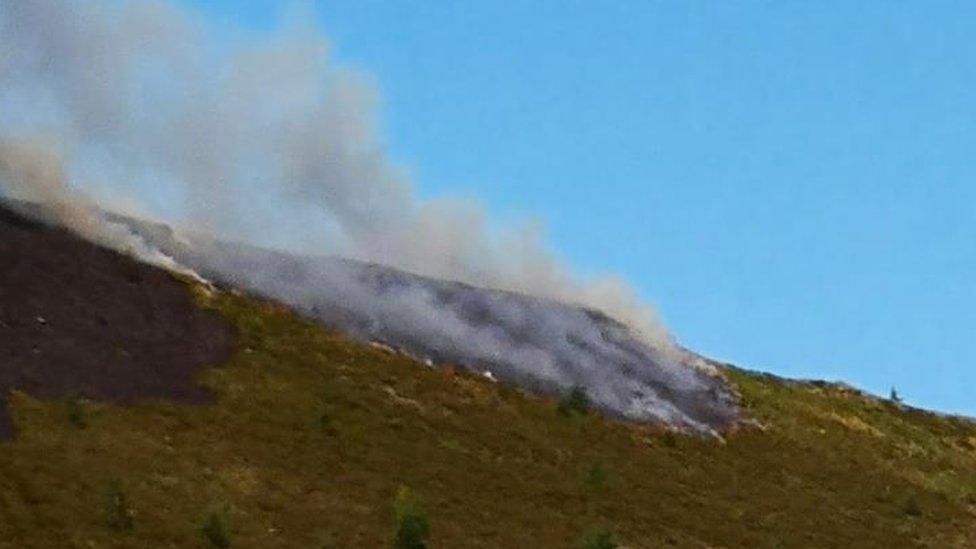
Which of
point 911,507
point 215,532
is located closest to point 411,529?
point 215,532

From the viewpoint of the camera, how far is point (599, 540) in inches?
1945

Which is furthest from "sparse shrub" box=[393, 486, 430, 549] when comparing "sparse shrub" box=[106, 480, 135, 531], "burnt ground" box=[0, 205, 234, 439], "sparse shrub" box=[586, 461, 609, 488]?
"sparse shrub" box=[586, 461, 609, 488]

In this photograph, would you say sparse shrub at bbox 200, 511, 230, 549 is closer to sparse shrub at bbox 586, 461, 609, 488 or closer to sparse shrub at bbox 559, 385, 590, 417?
sparse shrub at bbox 586, 461, 609, 488

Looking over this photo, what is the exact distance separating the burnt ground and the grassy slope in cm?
114

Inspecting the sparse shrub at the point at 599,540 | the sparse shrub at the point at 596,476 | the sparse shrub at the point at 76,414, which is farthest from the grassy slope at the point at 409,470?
the sparse shrub at the point at 599,540

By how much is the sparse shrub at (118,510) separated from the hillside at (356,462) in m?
0.05

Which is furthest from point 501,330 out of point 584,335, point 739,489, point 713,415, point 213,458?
point 213,458

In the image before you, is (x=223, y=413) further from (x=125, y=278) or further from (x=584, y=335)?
(x=584, y=335)

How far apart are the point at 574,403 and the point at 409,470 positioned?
15.3 meters

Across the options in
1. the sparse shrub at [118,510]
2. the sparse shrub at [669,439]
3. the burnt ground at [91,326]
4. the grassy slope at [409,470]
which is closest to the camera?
the sparse shrub at [118,510]

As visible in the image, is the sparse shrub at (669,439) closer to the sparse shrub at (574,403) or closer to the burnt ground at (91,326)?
the sparse shrub at (574,403)

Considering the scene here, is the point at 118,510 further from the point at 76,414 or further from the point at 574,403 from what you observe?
the point at 574,403

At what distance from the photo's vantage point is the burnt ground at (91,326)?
54844 mm

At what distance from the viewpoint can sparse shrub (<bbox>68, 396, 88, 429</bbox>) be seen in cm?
5103
